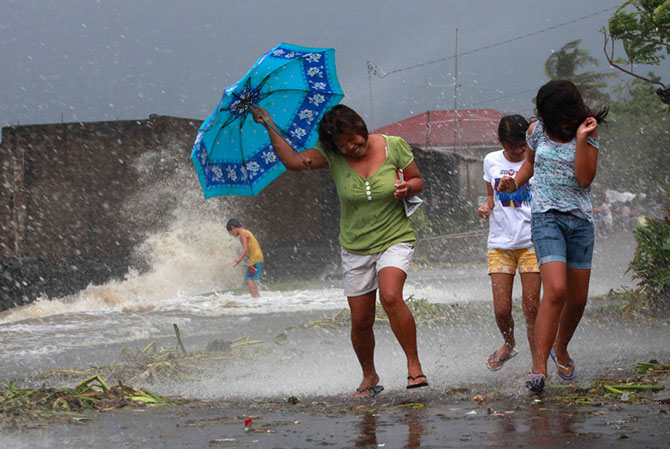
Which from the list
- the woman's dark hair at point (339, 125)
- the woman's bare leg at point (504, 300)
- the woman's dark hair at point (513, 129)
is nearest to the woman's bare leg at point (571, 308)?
the woman's bare leg at point (504, 300)

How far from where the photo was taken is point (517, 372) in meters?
5.66

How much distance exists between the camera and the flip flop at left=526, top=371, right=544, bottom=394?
4418 millimetres

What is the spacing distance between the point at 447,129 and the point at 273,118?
6001 centimetres

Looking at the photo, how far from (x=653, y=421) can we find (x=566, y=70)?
46701 mm

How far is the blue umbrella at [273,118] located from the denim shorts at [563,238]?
162 centimetres

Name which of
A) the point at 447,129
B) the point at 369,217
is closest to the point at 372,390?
the point at 369,217

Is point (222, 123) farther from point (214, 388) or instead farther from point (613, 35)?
point (613, 35)

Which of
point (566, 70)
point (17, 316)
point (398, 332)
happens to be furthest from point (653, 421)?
point (566, 70)

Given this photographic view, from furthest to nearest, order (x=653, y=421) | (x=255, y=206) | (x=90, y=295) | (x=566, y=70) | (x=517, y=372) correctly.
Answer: (x=566, y=70), (x=255, y=206), (x=90, y=295), (x=517, y=372), (x=653, y=421)

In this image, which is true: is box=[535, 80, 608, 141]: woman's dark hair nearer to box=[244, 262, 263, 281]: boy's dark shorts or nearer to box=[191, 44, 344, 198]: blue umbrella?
box=[191, 44, 344, 198]: blue umbrella

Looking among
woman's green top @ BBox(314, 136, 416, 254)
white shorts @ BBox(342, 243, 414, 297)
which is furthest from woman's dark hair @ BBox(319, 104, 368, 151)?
white shorts @ BBox(342, 243, 414, 297)

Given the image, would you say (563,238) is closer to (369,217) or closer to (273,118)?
(369,217)

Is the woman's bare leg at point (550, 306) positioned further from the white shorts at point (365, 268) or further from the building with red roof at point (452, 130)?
the building with red roof at point (452, 130)

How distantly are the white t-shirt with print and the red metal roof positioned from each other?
2124 inches
